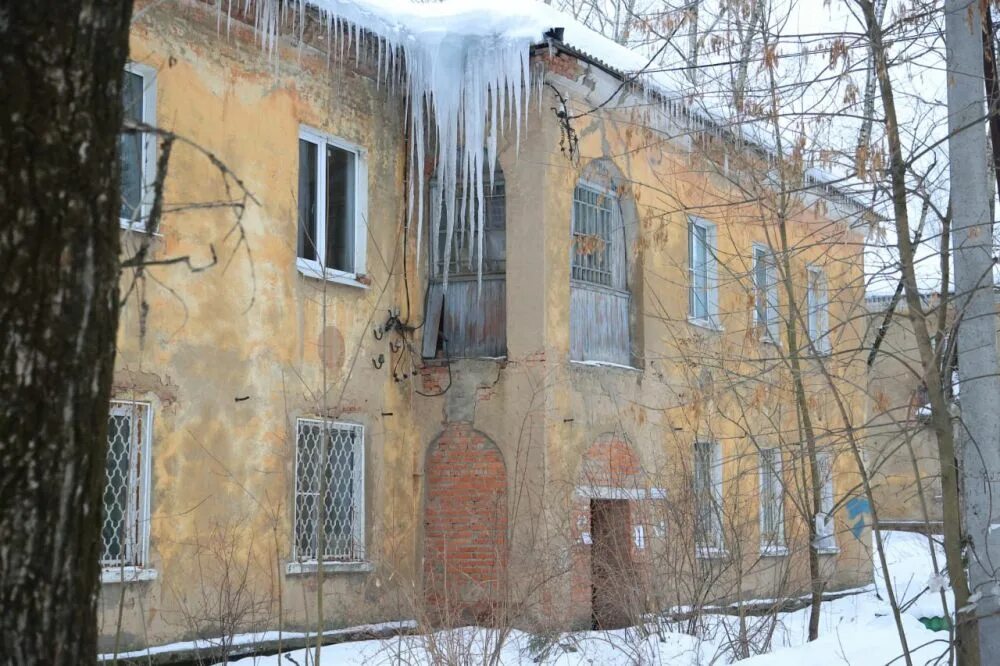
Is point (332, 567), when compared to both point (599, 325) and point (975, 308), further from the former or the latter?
point (975, 308)

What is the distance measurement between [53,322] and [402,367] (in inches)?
411

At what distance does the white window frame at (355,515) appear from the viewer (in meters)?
11.6

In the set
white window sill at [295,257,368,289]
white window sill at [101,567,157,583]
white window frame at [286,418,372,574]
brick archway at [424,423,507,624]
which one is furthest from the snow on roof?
white window sill at [101,567,157,583]

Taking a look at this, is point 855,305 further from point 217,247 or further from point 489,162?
point 489,162

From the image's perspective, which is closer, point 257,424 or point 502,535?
point 257,424

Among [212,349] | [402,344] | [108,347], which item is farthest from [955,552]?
[402,344]

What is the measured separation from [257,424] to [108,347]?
8.62 metres

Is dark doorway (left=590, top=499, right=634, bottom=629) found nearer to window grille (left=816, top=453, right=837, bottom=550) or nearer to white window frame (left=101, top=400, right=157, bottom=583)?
window grille (left=816, top=453, right=837, bottom=550)

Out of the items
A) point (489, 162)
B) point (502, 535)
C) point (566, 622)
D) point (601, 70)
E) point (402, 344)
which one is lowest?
point (566, 622)

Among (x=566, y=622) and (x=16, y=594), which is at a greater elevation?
(x=16, y=594)

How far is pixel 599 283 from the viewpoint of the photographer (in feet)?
46.6

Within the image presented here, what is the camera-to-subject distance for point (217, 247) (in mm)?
10984

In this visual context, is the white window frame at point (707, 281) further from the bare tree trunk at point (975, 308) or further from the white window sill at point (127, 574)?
the bare tree trunk at point (975, 308)

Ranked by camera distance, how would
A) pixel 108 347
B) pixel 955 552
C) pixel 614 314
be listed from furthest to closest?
pixel 614 314 → pixel 955 552 → pixel 108 347
